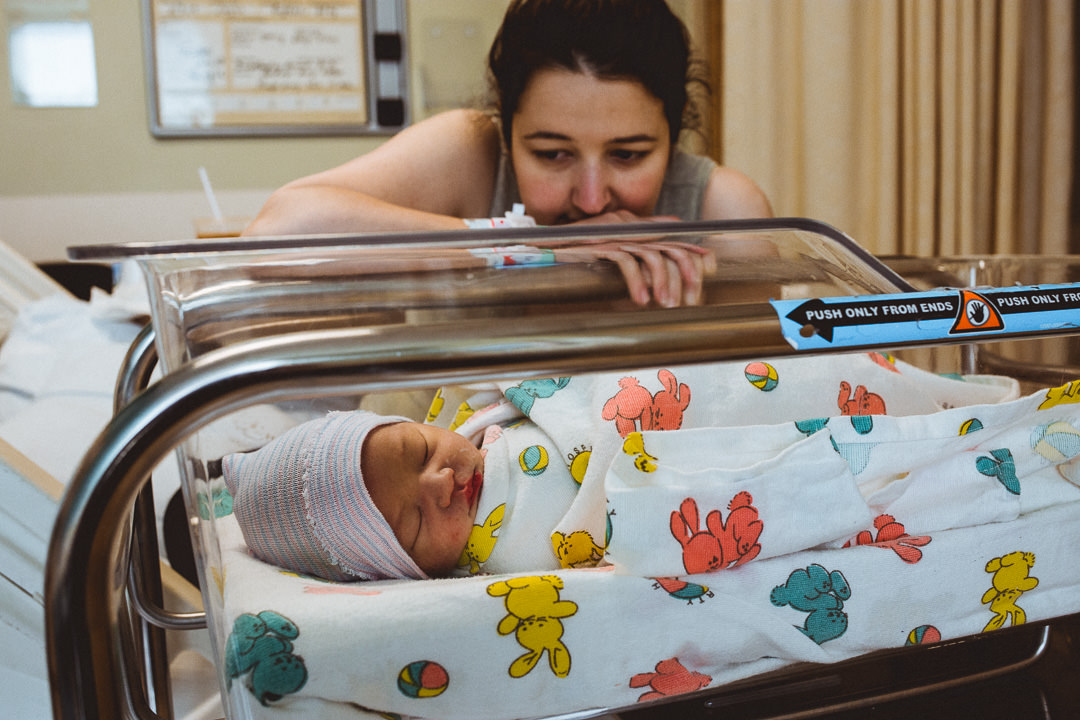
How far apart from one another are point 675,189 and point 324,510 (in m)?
0.81

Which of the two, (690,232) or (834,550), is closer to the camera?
(834,550)

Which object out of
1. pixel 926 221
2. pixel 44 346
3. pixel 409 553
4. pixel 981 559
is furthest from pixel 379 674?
pixel 926 221

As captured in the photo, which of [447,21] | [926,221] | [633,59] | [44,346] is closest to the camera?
[633,59]

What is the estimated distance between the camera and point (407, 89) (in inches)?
117

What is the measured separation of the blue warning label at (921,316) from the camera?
1.41 feet

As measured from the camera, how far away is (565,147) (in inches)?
44.1

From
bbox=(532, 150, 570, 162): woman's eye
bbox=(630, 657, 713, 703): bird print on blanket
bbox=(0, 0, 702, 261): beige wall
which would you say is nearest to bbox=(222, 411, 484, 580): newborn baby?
bbox=(630, 657, 713, 703): bird print on blanket

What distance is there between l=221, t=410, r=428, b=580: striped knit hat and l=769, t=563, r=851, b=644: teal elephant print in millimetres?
327

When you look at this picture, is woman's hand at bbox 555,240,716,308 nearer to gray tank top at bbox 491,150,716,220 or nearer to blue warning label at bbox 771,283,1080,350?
blue warning label at bbox 771,283,1080,350

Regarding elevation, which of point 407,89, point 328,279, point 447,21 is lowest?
point 328,279

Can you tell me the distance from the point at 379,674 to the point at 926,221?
1.66 meters

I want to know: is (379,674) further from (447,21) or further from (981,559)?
Result: (447,21)

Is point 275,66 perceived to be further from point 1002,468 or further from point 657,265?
point 1002,468

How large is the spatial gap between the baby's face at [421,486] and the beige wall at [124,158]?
241 centimetres
